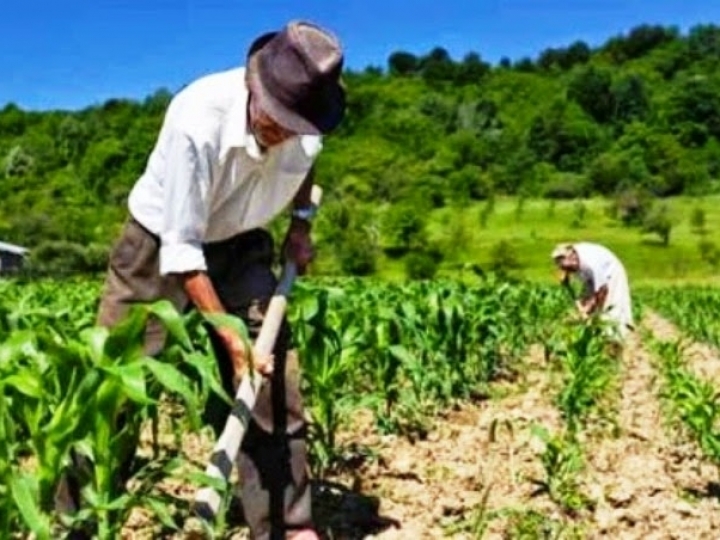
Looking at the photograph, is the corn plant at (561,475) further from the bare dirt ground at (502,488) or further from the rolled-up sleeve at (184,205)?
the rolled-up sleeve at (184,205)

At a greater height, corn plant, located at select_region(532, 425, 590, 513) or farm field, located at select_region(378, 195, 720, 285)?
farm field, located at select_region(378, 195, 720, 285)

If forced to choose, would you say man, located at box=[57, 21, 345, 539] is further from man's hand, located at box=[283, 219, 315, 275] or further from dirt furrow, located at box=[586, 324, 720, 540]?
dirt furrow, located at box=[586, 324, 720, 540]

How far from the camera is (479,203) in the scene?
8881 cm

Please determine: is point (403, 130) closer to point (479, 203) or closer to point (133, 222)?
point (479, 203)

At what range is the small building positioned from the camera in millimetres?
54612

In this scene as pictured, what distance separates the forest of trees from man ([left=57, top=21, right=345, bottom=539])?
198 ft

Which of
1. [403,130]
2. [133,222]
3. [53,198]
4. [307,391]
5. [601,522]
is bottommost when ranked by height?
[601,522]

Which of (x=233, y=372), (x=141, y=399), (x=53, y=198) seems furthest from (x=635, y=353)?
(x=53, y=198)

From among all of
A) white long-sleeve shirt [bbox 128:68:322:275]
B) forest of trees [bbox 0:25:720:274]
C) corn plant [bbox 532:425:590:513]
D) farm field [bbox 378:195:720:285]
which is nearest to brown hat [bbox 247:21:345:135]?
white long-sleeve shirt [bbox 128:68:322:275]

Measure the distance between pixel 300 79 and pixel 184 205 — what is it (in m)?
0.46

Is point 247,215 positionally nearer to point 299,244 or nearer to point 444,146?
point 299,244

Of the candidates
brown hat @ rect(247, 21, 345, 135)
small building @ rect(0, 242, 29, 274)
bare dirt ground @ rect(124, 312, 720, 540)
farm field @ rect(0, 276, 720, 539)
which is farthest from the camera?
small building @ rect(0, 242, 29, 274)

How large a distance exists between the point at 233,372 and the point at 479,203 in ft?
281

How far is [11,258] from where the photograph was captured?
59.3 meters
